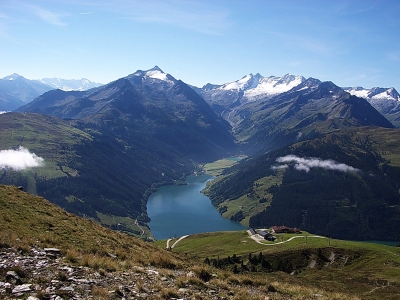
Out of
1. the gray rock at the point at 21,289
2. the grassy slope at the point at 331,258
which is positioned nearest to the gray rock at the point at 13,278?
the gray rock at the point at 21,289

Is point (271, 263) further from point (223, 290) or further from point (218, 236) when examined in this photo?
point (223, 290)

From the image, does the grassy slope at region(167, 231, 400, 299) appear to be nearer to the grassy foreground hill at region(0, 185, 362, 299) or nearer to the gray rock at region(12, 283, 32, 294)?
the grassy foreground hill at region(0, 185, 362, 299)

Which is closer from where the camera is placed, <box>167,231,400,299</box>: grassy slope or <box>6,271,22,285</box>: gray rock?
<box>6,271,22,285</box>: gray rock

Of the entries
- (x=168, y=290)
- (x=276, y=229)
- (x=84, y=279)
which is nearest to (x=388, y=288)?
(x=168, y=290)

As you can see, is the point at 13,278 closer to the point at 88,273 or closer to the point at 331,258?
the point at 88,273

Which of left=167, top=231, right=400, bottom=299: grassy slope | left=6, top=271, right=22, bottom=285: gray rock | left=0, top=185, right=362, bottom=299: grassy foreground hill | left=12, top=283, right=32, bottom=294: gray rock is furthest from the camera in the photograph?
left=167, top=231, right=400, bottom=299: grassy slope

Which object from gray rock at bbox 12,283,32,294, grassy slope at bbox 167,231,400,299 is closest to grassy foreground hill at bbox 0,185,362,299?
gray rock at bbox 12,283,32,294

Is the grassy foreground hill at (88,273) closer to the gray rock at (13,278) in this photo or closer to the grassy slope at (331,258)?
the gray rock at (13,278)

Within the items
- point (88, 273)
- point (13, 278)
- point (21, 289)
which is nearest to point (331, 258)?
point (88, 273)

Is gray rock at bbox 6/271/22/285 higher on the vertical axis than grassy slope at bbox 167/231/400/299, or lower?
higher
